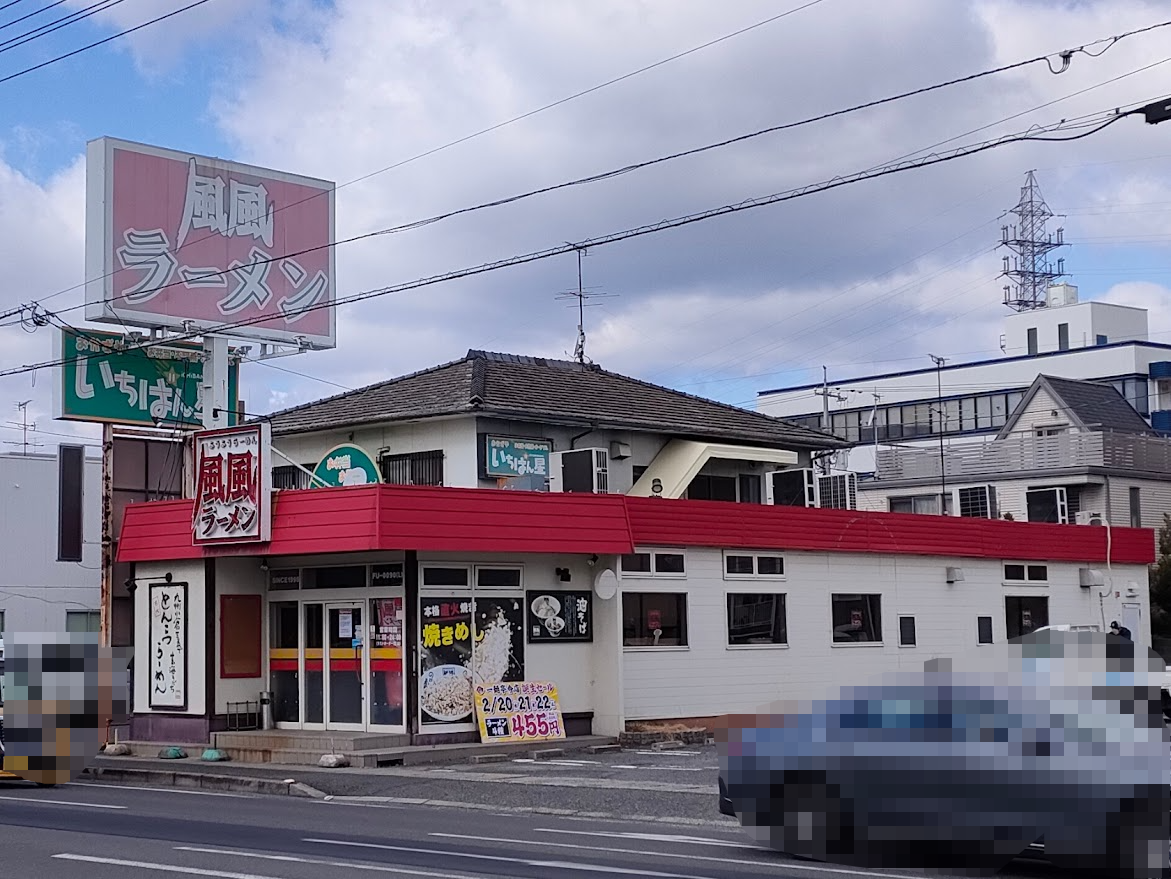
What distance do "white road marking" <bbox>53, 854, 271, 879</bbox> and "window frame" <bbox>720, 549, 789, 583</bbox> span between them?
16199mm

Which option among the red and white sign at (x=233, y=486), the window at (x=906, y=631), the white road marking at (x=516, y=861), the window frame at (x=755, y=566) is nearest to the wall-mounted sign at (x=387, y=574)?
the red and white sign at (x=233, y=486)

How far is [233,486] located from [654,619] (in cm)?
771

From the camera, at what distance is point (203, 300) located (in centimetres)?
2833

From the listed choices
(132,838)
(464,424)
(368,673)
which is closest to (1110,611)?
(464,424)

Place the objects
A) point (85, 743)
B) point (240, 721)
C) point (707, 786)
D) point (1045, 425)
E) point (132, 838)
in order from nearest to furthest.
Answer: point (132, 838) → point (707, 786) → point (85, 743) → point (240, 721) → point (1045, 425)

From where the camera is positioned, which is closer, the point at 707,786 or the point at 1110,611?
the point at 707,786

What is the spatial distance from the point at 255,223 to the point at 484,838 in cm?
1788

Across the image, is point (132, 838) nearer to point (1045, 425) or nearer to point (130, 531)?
point (130, 531)

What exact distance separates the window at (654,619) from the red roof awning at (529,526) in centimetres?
100

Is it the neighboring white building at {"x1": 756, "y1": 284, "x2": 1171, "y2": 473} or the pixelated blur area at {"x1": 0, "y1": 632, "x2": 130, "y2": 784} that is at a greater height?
the neighboring white building at {"x1": 756, "y1": 284, "x2": 1171, "y2": 473}

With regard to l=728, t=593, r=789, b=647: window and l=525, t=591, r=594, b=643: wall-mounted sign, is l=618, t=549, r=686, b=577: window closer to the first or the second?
l=525, t=591, r=594, b=643: wall-mounted sign

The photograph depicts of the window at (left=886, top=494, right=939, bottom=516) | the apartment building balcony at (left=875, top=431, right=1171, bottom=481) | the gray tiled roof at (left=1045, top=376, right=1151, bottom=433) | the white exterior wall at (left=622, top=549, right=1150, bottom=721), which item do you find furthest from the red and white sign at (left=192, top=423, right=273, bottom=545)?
the gray tiled roof at (left=1045, top=376, right=1151, bottom=433)

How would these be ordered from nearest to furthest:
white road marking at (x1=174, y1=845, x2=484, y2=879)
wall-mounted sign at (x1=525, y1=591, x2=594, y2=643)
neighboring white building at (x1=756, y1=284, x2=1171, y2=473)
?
white road marking at (x1=174, y1=845, x2=484, y2=879)
wall-mounted sign at (x1=525, y1=591, x2=594, y2=643)
neighboring white building at (x1=756, y1=284, x2=1171, y2=473)

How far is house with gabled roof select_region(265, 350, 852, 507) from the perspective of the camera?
28.8 meters
